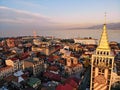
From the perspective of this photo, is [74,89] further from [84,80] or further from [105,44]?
[105,44]

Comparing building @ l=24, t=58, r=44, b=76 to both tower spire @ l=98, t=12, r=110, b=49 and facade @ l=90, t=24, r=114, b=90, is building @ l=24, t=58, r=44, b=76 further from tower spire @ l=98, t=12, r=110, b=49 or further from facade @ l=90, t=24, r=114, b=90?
tower spire @ l=98, t=12, r=110, b=49

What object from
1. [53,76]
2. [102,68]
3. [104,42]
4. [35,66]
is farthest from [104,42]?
[35,66]

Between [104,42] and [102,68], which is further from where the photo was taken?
[104,42]

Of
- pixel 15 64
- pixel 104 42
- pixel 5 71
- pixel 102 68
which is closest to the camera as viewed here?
pixel 102 68

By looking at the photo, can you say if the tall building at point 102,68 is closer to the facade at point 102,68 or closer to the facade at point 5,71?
the facade at point 102,68

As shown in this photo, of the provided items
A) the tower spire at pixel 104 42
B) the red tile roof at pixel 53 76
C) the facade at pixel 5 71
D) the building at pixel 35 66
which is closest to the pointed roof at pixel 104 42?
the tower spire at pixel 104 42

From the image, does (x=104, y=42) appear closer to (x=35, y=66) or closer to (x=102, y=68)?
(x=102, y=68)

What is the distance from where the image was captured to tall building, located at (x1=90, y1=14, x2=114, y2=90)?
11.2m

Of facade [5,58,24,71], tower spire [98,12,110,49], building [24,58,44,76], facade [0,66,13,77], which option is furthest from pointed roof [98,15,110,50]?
facade [5,58,24,71]

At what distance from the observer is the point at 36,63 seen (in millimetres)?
36062

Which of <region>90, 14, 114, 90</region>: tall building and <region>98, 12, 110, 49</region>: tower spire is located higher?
<region>98, 12, 110, 49</region>: tower spire

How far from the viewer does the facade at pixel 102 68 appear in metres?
11.2

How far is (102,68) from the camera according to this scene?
Result: 11219 millimetres

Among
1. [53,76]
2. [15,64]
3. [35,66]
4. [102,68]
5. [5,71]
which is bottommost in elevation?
[53,76]
